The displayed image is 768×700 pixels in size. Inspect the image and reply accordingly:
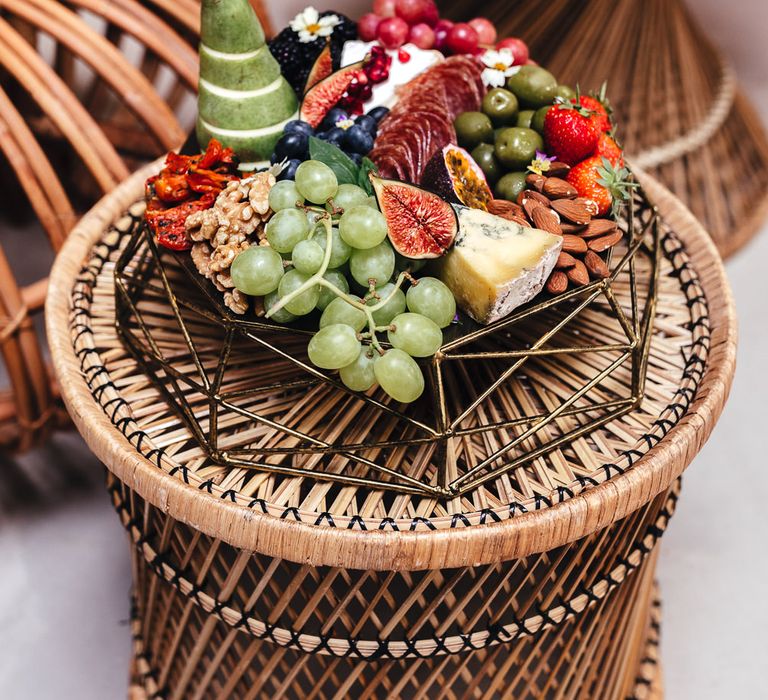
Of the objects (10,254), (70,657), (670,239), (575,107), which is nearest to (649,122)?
(670,239)

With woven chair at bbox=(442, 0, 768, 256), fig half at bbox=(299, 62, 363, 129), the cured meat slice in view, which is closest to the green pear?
fig half at bbox=(299, 62, 363, 129)

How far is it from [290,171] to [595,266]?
35 cm

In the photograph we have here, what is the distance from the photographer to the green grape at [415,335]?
2.58 feet

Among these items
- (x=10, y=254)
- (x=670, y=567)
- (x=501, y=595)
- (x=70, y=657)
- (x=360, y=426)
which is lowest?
(x=70, y=657)

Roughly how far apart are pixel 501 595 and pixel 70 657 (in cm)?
74

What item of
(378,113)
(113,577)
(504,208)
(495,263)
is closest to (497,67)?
(378,113)

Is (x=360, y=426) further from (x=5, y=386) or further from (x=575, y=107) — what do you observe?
(x=5, y=386)

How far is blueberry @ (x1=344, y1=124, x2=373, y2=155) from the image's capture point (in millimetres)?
949

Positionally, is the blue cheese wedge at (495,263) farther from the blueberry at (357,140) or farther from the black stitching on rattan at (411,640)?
the black stitching on rattan at (411,640)

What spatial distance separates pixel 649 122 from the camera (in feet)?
6.34

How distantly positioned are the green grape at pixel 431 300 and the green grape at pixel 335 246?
0.25ft

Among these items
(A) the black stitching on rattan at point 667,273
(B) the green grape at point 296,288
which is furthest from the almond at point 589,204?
(B) the green grape at point 296,288

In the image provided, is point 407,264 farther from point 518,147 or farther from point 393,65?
point 393,65

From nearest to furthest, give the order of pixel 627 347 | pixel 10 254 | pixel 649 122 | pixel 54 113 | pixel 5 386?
1. pixel 627 347
2. pixel 54 113
3. pixel 5 386
4. pixel 10 254
5. pixel 649 122
